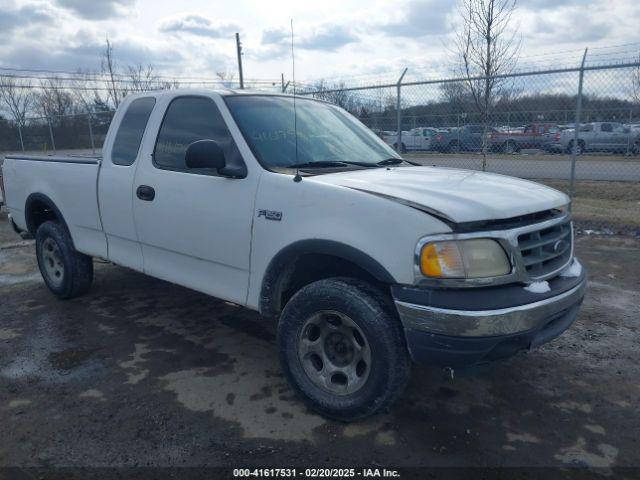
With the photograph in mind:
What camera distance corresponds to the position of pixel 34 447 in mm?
2979

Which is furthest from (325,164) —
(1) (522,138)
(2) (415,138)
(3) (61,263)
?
(1) (522,138)

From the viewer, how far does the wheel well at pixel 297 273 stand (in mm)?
3129

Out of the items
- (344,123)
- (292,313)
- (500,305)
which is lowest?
(292,313)

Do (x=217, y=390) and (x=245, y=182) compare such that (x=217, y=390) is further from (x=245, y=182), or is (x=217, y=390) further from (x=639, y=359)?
(x=639, y=359)

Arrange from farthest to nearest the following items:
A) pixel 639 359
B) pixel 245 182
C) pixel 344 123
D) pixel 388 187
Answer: pixel 344 123 < pixel 639 359 < pixel 245 182 < pixel 388 187

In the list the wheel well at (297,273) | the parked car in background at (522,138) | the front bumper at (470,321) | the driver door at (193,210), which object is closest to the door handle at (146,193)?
the driver door at (193,210)

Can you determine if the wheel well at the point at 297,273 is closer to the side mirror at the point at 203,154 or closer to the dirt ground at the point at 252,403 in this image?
the dirt ground at the point at 252,403

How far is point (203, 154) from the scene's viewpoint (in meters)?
3.29

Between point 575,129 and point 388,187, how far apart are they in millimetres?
6558

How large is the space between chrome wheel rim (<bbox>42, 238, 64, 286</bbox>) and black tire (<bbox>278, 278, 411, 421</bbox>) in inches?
130

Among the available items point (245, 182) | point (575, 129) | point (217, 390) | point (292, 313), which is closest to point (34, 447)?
point (217, 390)

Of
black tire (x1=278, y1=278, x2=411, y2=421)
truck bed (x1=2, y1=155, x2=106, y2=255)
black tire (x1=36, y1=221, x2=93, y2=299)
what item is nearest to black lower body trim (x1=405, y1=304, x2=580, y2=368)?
black tire (x1=278, y1=278, x2=411, y2=421)

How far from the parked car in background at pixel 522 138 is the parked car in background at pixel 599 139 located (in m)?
0.16

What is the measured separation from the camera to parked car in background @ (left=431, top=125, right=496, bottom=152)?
9.69m
